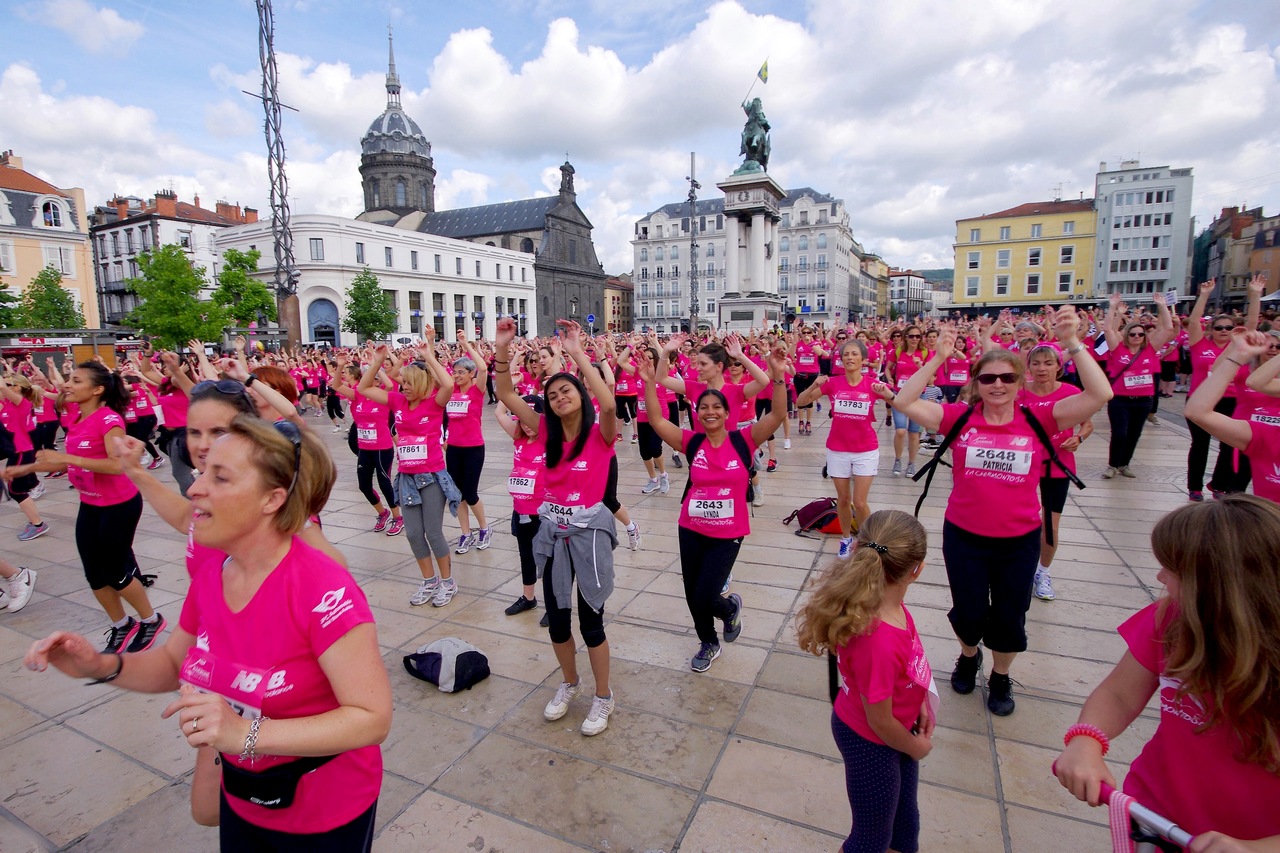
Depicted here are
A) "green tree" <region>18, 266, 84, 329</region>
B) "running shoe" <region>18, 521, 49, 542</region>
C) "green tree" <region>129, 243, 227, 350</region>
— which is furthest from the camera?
"green tree" <region>18, 266, 84, 329</region>

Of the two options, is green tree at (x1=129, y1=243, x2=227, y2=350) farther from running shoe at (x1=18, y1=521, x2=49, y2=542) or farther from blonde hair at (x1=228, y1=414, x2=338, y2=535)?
blonde hair at (x1=228, y1=414, x2=338, y2=535)

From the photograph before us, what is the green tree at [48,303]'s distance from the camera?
144 ft

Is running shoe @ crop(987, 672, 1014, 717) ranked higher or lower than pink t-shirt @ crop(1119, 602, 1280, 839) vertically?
lower

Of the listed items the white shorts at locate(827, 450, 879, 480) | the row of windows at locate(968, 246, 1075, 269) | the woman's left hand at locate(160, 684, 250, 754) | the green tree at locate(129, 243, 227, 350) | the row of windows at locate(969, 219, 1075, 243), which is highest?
the row of windows at locate(969, 219, 1075, 243)

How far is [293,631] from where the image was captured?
160 centimetres

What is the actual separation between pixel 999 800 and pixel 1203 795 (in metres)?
1.76

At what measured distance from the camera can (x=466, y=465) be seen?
6488 millimetres

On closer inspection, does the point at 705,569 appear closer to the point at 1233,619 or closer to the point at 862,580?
the point at 862,580

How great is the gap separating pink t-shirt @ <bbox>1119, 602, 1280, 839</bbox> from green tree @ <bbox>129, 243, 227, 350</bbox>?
47.1m

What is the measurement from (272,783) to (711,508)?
279cm

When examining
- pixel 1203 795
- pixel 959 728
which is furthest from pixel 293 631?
pixel 959 728

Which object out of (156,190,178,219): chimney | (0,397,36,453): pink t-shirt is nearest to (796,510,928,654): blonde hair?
(0,397,36,453): pink t-shirt

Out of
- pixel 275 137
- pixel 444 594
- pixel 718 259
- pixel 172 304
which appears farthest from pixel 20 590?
pixel 718 259

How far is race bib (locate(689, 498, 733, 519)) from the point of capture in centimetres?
396
